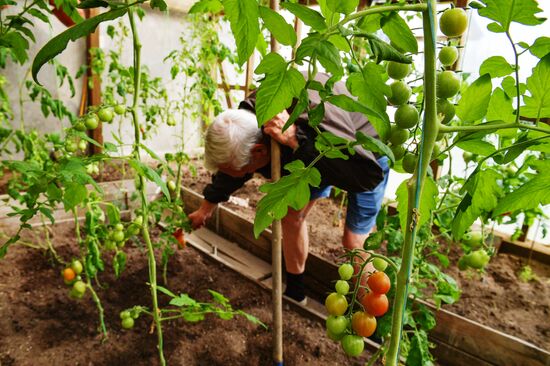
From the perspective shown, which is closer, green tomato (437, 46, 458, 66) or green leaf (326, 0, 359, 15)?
green leaf (326, 0, 359, 15)

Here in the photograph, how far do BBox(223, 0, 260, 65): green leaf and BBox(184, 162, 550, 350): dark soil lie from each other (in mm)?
1820

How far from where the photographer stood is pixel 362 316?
0.66m

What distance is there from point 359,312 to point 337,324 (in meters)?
0.05

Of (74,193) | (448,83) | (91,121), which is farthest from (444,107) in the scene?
(91,121)

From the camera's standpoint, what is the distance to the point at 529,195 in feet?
1.76

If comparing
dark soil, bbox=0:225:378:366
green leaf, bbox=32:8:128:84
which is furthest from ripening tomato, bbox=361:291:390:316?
dark soil, bbox=0:225:378:366

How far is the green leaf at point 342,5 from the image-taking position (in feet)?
1.45

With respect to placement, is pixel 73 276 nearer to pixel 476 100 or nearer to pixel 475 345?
pixel 476 100

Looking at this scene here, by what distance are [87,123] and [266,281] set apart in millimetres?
1395

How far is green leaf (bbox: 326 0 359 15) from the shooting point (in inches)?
17.5

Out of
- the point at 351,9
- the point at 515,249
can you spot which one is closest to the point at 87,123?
the point at 351,9

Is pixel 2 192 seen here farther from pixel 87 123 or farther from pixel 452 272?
pixel 452 272

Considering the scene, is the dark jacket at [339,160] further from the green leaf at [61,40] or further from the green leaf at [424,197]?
the green leaf at [61,40]

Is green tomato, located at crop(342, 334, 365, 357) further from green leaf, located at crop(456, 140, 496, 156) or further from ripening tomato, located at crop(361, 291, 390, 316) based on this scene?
green leaf, located at crop(456, 140, 496, 156)
